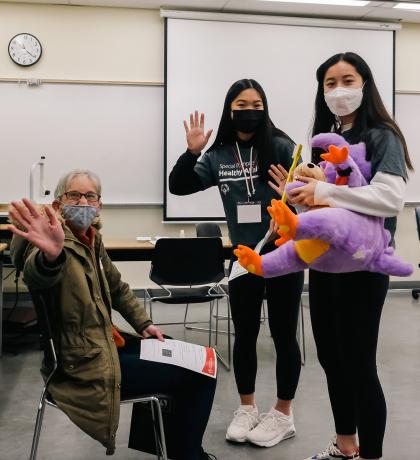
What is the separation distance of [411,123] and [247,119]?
4370mm

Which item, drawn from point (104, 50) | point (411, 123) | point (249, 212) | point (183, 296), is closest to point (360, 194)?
point (249, 212)

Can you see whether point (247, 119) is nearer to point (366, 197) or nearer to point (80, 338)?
point (366, 197)

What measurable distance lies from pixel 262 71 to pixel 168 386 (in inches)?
176

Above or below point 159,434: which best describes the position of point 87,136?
above

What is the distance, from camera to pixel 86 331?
163 centimetres

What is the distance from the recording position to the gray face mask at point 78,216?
68.1 inches

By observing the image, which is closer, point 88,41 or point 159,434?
point 159,434

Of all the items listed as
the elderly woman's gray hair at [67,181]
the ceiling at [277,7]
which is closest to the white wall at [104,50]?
the ceiling at [277,7]

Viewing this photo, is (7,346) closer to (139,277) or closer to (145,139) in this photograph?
(139,277)

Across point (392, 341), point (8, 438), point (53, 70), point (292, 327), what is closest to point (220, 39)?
point (53, 70)

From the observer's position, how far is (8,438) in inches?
90.0

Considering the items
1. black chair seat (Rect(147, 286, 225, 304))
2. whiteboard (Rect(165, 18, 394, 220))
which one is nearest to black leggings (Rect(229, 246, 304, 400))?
black chair seat (Rect(147, 286, 225, 304))

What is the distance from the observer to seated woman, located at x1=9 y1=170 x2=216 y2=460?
58.8 inches

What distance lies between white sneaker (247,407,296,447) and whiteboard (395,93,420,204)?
416 cm
